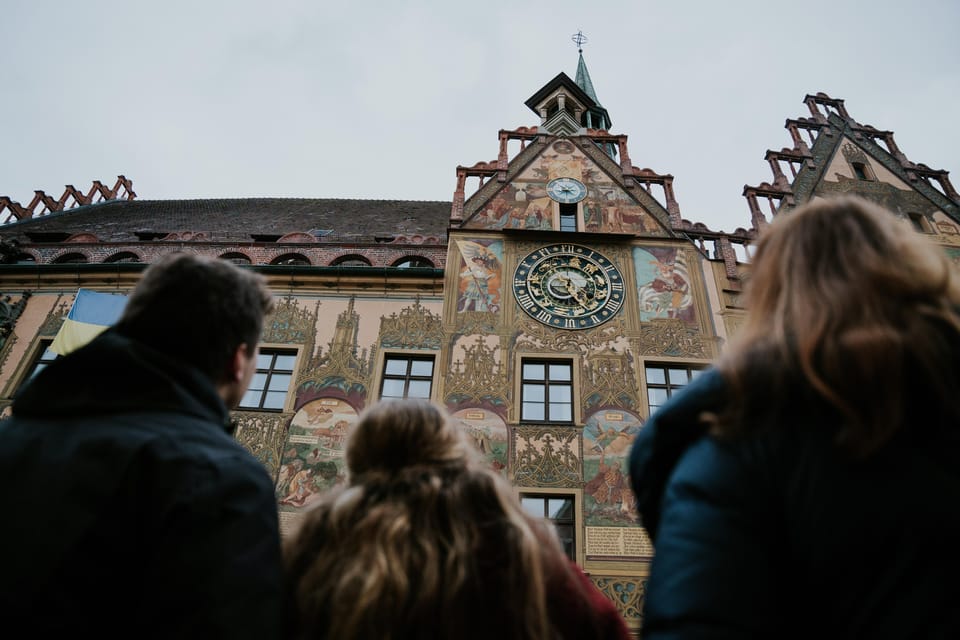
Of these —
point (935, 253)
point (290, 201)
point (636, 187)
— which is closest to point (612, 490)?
point (636, 187)

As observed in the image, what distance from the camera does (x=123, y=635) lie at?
1.18 meters

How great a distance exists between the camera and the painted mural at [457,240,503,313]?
35.5ft

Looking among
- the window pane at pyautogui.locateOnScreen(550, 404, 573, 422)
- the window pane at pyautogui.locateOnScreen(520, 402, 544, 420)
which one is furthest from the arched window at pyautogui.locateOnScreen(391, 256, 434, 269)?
the window pane at pyautogui.locateOnScreen(550, 404, 573, 422)

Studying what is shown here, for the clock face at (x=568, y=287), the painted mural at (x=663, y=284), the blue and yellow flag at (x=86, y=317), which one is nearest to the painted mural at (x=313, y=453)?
the clock face at (x=568, y=287)

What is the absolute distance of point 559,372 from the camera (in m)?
10.0

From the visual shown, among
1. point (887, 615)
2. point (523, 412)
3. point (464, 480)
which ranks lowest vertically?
point (887, 615)

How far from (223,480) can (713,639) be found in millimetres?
1019

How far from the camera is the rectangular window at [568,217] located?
12.2 metres

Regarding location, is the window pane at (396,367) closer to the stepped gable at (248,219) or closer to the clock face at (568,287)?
the clock face at (568,287)

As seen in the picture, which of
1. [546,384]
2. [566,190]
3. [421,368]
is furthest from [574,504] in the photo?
[566,190]

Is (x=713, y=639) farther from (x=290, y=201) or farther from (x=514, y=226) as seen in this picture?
(x=290, y=201)

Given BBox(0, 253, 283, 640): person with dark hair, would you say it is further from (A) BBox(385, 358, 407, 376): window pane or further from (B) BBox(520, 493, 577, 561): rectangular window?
(A) BBox(385, 358, 407, 376): window pane

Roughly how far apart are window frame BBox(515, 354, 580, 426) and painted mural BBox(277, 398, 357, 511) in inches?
106

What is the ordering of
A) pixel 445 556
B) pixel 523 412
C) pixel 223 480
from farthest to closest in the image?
1. pixel 523 412
2. pixel 445 556
3. pixel 223 480
